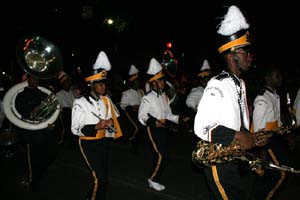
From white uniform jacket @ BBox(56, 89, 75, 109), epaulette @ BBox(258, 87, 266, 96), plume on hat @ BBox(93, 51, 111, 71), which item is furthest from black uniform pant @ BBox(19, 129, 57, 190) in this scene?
epaulette @ BBox(258, 87, 266, 96)

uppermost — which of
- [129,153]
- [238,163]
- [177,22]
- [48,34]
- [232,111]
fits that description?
[177,22]

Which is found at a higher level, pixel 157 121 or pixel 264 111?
pixel 264 111

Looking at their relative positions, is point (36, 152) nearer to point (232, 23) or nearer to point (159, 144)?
point (159, 144)

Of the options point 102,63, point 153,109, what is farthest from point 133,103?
point 102,63

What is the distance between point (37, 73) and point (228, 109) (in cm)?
414

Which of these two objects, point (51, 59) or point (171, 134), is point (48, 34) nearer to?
point (171, 134)

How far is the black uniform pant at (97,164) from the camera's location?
4211mm

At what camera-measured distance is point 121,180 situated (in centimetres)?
618

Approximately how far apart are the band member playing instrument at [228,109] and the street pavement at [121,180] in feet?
5.84

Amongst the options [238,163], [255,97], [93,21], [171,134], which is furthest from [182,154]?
[93,21]

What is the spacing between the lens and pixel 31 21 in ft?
54.4

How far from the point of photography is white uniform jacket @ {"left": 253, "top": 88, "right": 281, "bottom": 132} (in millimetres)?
4254

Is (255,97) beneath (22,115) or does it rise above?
above

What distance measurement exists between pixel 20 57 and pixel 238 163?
467 cm
